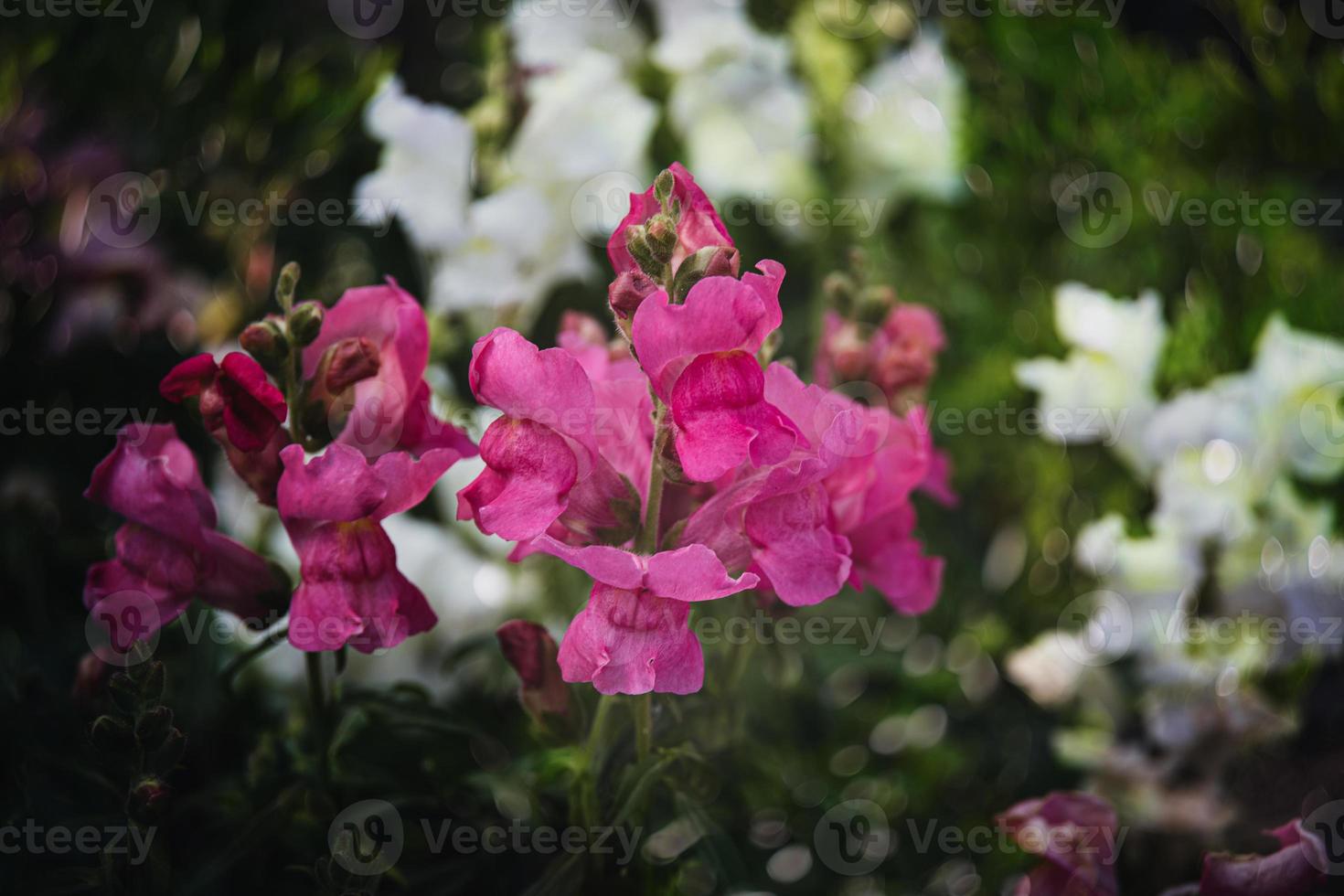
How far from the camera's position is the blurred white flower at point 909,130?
101 centimetres

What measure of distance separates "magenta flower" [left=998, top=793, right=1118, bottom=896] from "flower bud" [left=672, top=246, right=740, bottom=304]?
360 millimetres

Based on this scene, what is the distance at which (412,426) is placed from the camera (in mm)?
536

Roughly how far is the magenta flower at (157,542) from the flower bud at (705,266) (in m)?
0.27

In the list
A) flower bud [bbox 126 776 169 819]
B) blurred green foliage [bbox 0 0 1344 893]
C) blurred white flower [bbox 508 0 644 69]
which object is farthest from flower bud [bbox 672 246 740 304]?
blurred white flower [bbox 508 0 644 69]

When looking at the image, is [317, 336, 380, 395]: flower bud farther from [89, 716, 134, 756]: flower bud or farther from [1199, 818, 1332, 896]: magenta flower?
[1199, 818, 1332, 896]: magenta flower

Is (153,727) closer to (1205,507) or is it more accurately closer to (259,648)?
(259,648)

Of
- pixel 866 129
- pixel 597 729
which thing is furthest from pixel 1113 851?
pixel 866 129

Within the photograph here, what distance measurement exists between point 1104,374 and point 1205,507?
0.44 ft

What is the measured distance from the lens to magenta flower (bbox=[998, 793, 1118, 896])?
0.57m

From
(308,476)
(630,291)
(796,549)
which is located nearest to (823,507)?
(796,549)

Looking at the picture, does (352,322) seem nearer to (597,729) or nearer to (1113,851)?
(597,729)

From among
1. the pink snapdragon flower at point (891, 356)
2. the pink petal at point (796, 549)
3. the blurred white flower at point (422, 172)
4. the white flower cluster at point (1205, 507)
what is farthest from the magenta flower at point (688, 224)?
the white flower cluster at point (1205, 507)

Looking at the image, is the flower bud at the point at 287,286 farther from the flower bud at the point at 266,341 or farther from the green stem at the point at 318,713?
the green stem at the point at 318,713

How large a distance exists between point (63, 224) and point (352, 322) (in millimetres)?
691
